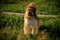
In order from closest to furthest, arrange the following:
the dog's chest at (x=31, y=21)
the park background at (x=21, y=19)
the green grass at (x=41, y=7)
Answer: the park background at (x=21, y=19) → the dog's chest at (x=31, y=21) → the green grass at (x=41, y=7)

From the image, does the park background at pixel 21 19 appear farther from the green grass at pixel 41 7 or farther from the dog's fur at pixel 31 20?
the dog's fur at pixel 31 20

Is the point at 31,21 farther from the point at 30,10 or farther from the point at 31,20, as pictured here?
the point at 30,10

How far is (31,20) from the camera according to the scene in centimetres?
796

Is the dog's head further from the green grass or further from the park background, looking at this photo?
the green grass

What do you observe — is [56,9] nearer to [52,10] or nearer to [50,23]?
[52,10]

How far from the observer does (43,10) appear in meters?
12.9

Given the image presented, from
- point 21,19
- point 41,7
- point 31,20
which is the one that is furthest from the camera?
point 41,7

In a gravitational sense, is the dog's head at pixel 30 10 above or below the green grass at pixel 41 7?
above

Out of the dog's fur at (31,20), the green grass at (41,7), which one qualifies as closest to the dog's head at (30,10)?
the dog's fur at (31,20)

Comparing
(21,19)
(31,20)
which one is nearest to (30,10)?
(31,20)

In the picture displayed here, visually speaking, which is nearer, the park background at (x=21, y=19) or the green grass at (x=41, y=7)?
the park background at (x=21, y=19)

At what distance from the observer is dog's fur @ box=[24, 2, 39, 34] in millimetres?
7696

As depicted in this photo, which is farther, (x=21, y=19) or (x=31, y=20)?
(x=21, y=19)

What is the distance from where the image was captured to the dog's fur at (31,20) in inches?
303
